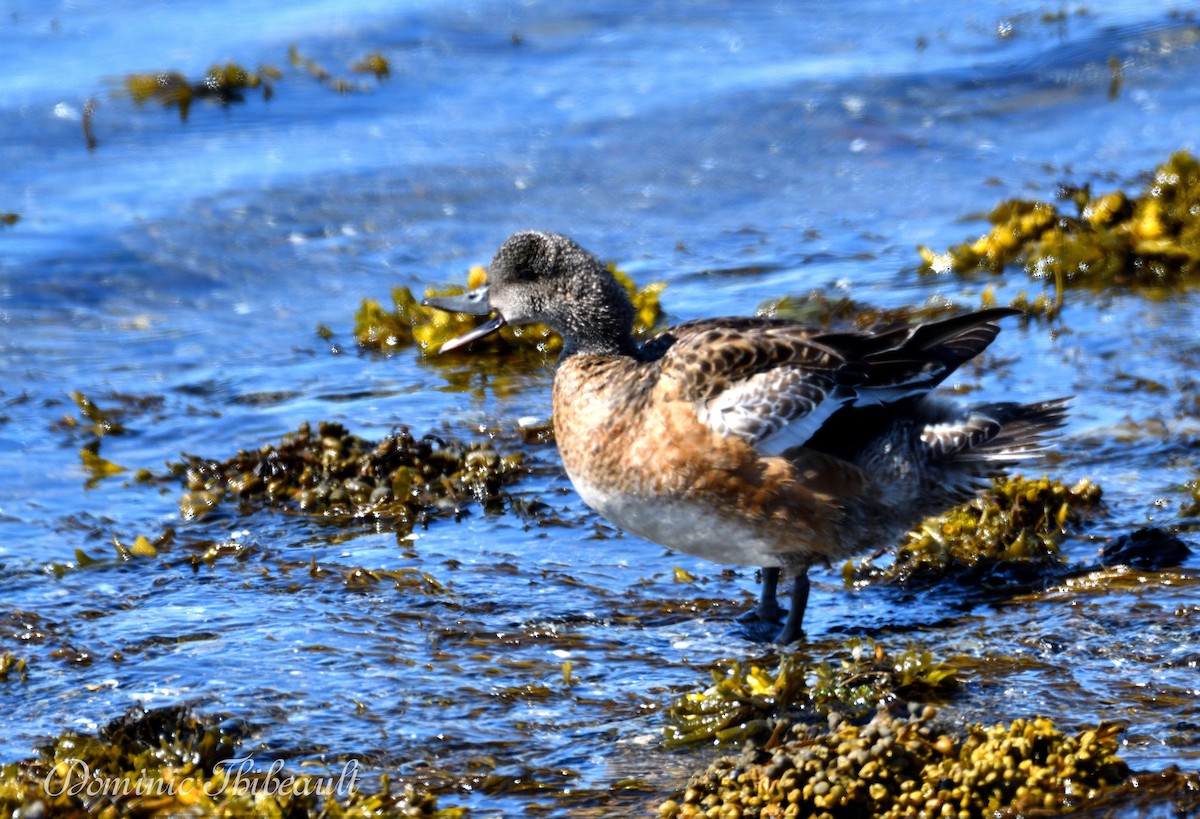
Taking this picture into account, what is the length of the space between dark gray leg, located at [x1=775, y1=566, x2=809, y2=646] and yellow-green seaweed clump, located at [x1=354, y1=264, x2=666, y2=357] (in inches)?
121

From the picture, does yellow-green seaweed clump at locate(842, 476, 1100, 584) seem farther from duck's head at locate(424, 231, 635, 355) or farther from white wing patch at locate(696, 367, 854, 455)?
duck's head at locate(424, 231, 635, 355)

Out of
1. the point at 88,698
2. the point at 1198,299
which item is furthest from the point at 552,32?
the point at 88,698

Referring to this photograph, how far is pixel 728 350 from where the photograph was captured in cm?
538

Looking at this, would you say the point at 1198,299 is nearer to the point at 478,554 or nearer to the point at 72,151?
the point at 478,554

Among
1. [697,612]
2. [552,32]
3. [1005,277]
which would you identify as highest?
[552,32]

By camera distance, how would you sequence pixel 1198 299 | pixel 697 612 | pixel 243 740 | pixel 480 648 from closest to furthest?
pixel 243 740, pixel 480 648, pixel 697 612, pixel 1198 299

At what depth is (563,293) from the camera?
590cm

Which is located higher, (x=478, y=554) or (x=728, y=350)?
(x=728, y=350)

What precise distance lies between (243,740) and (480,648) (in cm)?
96

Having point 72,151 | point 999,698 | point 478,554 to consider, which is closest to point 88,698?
point 478,554

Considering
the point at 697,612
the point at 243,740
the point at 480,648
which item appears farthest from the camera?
the point at 697,612

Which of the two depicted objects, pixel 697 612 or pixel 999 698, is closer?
pixel 999 698

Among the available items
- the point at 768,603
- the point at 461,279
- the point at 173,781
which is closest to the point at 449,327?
the point at 461,279

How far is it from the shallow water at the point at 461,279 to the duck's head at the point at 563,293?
90cm
